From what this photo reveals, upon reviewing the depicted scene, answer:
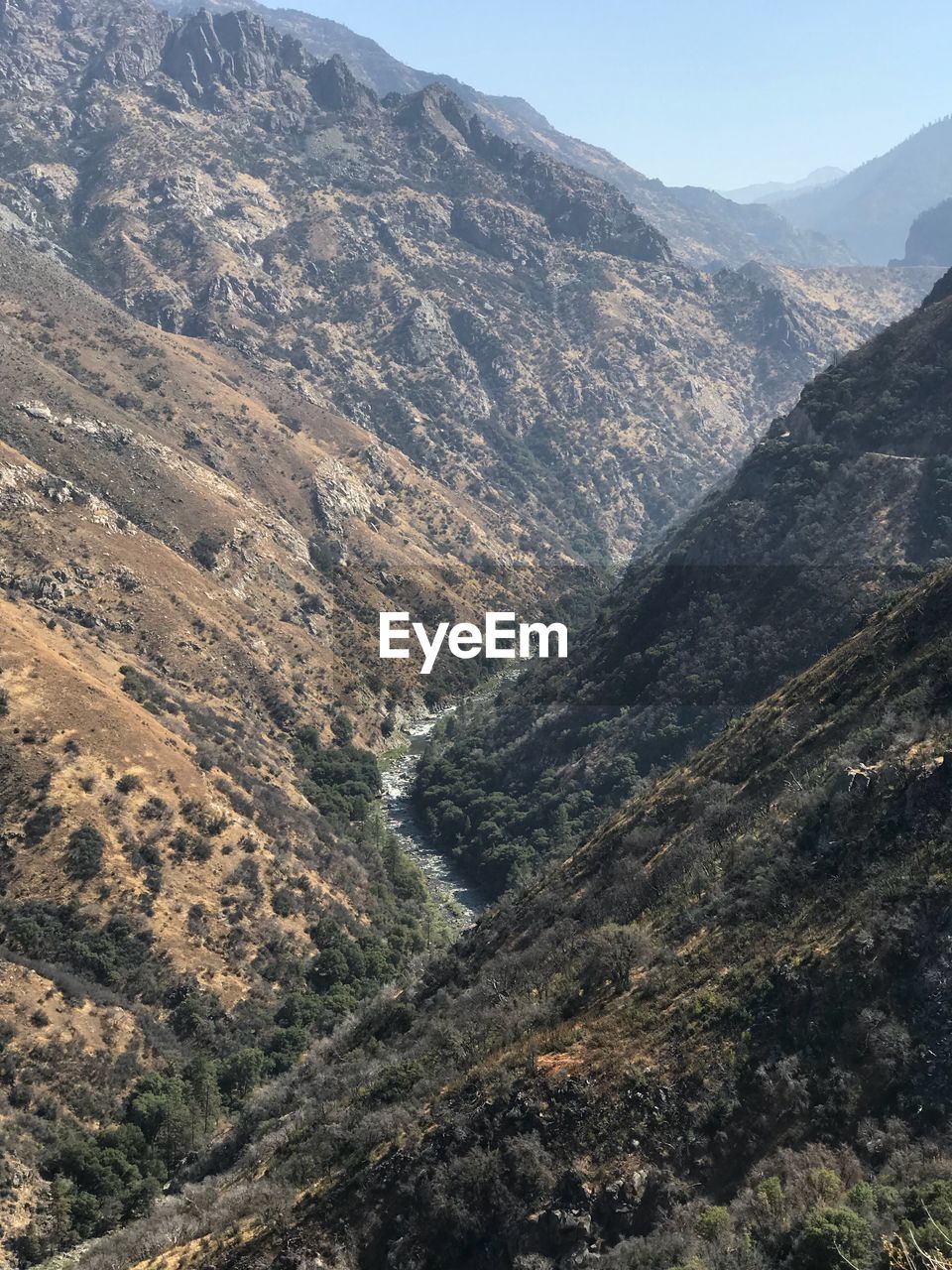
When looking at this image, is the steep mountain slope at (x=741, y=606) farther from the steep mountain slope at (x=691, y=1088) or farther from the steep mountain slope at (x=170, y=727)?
the steep mountain slope at (x=691, y=1088)

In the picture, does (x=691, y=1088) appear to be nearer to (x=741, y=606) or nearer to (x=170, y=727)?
(x=170, y=727)

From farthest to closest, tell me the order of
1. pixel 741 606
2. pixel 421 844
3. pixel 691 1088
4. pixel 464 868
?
pixel 421 844 → pixel 464 868 → pixel 741 606 → pixel 691 1088

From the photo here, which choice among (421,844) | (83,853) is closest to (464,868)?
(421,844)

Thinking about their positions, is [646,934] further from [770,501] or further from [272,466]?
[272,466]

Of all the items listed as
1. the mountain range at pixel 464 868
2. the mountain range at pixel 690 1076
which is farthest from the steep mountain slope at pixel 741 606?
the mountain range at pixel 690 1076

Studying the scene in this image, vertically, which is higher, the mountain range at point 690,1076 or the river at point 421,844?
the mountain range at point 690,1076

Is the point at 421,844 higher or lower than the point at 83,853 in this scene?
lower
